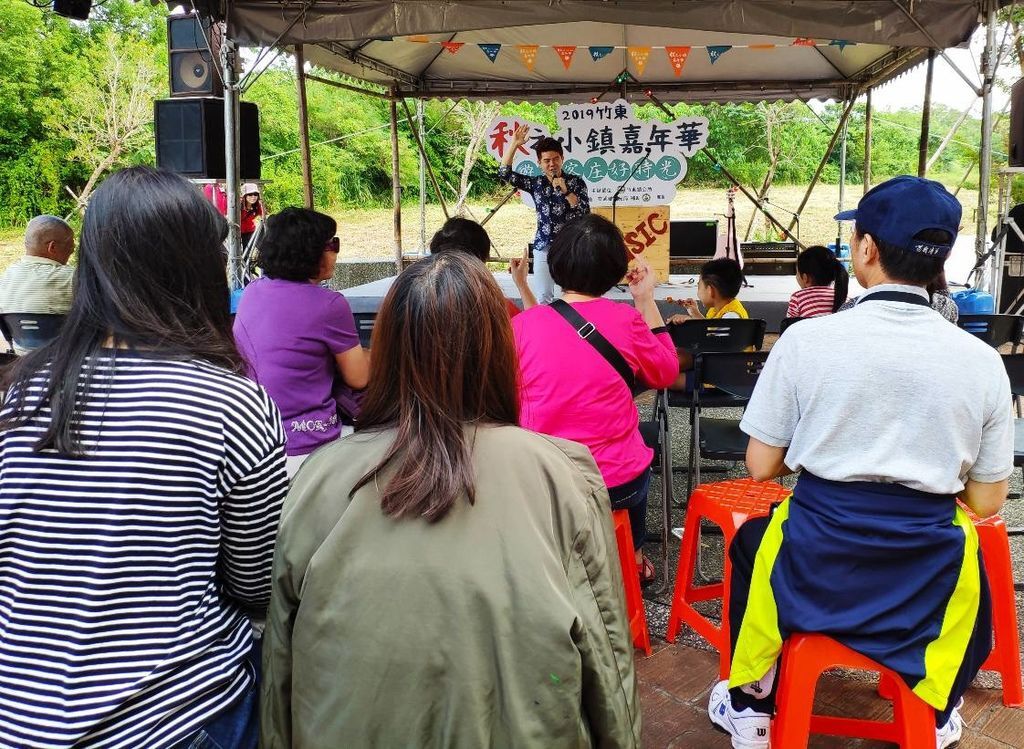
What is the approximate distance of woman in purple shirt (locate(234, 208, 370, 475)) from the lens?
99.5 inches

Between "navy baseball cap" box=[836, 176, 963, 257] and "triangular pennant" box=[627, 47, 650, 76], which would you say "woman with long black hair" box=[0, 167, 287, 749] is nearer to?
"navy baseball cap" box=[836, 176, 963, 257]

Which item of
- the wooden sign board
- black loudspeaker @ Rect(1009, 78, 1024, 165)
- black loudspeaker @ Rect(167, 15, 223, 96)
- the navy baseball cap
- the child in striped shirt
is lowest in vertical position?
the child in striped shirt

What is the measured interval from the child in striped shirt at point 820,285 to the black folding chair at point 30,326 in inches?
130

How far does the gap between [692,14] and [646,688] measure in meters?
3.58

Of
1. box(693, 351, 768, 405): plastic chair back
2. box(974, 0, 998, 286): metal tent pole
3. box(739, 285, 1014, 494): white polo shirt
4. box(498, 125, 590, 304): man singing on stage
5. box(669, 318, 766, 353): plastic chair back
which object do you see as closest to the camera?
box(739, 285, 1014, 494): white polo shirt

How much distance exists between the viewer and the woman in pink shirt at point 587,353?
91.4 inches

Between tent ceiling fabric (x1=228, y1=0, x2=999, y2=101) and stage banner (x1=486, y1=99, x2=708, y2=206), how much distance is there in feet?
1.95

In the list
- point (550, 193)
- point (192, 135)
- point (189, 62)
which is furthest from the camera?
point (550, 193)

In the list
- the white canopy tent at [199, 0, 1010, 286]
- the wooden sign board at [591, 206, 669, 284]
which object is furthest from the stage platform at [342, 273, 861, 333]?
the white canopy tent at [199, 0, 1010, 286]

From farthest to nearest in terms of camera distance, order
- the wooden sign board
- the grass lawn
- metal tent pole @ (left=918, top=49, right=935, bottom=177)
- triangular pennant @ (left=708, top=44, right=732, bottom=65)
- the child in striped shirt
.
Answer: the grass lawn
the wooden sign board
triangular pennant @ (left=708, top=44, right=732, bottom=65)
metal tent pole @ (left=918, top=49, right=935, bottom=177)
the child in striped shirt

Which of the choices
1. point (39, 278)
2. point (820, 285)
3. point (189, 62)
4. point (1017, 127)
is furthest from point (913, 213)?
point (1017, 127)

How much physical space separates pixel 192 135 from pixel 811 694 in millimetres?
5253

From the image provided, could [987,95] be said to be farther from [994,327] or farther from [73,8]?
[73,8]

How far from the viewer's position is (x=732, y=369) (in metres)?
2.98
